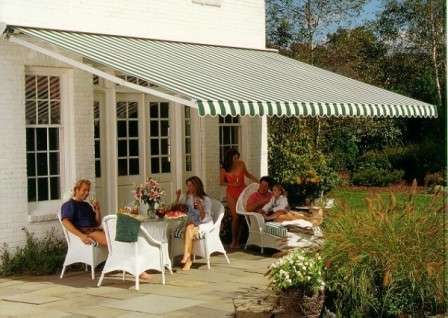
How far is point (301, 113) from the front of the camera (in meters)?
11.7

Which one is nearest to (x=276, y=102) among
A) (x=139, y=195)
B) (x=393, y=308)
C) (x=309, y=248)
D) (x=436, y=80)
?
(x=139, y=195)

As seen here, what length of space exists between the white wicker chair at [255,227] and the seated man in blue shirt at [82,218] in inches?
115

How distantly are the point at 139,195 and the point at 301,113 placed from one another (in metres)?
2.53

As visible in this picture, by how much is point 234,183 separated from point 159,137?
1646 millimetres

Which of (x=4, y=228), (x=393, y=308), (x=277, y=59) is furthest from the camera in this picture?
(x=277, y=59)

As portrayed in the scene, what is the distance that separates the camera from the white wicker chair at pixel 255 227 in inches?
537

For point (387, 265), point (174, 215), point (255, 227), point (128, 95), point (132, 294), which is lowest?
point (132, 294)

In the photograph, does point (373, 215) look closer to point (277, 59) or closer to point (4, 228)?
point (4, 228)

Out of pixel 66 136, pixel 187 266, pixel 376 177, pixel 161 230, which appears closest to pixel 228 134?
pixel 66 136

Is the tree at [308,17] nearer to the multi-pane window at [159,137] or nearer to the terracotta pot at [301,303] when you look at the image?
the multi-pane window at [159,137]

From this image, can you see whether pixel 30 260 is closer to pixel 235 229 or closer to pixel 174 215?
pixel 174 215

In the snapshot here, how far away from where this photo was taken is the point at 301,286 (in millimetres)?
8164

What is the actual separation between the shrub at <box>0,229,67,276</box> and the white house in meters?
0.22

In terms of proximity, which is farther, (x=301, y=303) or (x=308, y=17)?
(x=308, y=17)
